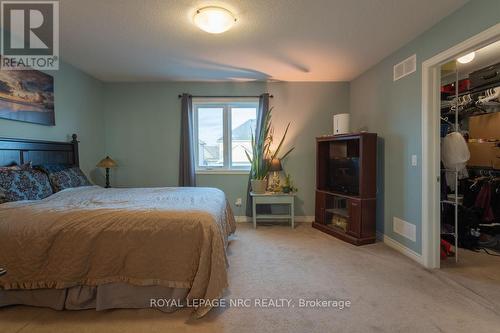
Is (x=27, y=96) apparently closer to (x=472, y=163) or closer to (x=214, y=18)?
(x=214, y=18)

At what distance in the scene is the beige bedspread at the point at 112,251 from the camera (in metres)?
1.79

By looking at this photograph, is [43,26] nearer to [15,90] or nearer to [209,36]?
[15,90]

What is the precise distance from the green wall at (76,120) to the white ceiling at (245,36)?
0.79ft

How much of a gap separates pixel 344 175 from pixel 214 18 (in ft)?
8.65

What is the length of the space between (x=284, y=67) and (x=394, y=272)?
2.86 meters

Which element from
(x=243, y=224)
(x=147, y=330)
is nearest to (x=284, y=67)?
(x=243, y=224)

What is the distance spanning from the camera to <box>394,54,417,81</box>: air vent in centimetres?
282

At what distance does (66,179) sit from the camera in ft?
9.53

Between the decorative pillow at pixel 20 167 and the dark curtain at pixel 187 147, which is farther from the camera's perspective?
the dark curtain at pixel 187 147

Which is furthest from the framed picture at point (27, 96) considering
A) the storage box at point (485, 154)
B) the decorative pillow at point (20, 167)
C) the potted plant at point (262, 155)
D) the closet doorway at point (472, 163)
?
the storage box at point (485, 154)

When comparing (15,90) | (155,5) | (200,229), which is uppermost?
(155,5)

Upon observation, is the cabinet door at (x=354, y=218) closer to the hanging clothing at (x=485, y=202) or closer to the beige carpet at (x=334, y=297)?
the beige carpet at (x=334, y=297)

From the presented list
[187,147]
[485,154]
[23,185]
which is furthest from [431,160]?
[23,185]

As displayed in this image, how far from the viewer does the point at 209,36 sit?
2.73 metres
